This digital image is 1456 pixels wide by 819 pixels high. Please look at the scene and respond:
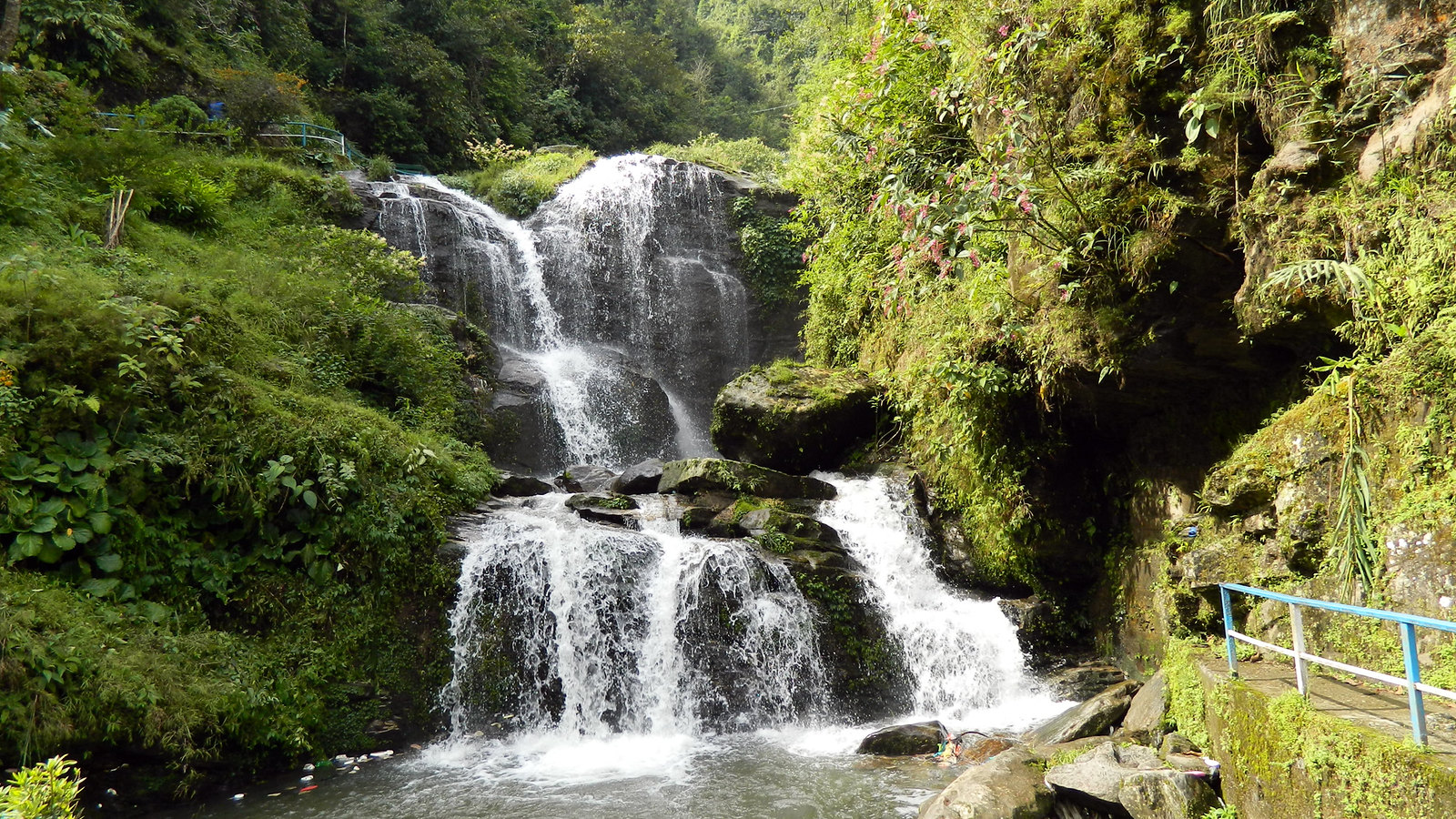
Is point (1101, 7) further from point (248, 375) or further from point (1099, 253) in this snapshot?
point (248, 375)

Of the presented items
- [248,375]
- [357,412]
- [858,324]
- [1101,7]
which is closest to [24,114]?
[248,375]

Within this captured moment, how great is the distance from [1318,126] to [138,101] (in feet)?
64.8

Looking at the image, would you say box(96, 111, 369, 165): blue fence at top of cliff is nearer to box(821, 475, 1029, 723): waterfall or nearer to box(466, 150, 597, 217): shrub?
box(466, 150, 597, 217): shrub

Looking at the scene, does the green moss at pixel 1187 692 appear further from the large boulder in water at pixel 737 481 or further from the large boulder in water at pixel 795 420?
the large boulder in water at pixel 795 420

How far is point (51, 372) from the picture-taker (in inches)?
278

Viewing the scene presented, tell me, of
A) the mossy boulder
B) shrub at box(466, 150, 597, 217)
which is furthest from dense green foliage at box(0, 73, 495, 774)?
shrub at box(466, 150, 597, 217)

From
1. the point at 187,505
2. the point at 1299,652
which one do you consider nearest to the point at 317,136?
the point at 187,505

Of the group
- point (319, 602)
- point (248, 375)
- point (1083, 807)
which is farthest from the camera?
point (248, 375)

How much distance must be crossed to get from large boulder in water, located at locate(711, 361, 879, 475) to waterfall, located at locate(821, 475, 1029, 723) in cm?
165

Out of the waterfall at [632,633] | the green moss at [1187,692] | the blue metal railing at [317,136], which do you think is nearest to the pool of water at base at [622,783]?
the waterfall at [632,633]

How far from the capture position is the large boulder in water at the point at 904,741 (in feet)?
23.3

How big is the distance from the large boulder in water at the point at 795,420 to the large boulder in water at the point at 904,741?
5.18 metres

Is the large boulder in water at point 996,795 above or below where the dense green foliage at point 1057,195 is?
below

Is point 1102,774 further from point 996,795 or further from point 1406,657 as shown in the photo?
point 1406,657
